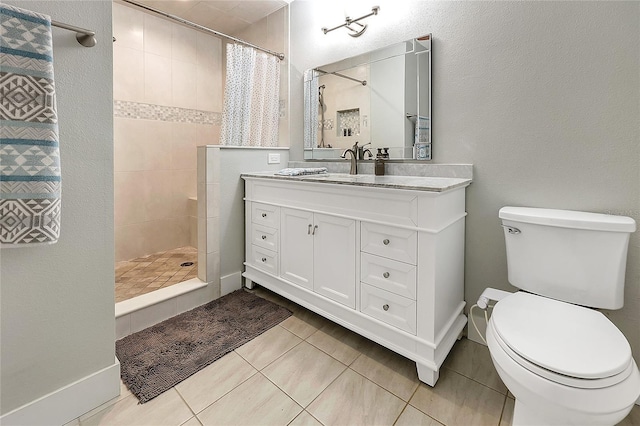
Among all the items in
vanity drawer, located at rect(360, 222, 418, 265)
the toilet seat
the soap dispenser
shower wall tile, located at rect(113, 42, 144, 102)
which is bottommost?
the toilet seat

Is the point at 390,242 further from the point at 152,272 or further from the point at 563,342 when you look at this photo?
the point at 152,272

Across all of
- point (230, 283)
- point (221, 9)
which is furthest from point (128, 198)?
point (221, 9)

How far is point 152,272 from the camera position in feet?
8.72

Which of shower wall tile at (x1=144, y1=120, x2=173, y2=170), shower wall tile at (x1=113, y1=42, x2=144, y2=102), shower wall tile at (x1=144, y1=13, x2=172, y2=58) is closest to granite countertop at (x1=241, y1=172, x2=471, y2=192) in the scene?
shower wall tile at (x1=144, y1=120, x2=173, y2=170)

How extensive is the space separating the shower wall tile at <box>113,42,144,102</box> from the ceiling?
45cm

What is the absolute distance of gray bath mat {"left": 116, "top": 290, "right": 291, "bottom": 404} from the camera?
4.94ft

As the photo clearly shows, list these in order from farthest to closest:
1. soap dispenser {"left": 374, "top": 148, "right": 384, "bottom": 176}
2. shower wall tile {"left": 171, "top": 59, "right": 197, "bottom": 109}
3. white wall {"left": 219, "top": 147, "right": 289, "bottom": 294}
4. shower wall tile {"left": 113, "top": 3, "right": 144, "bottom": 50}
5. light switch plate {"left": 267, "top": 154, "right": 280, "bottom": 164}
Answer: shower wall tile {"left": 171, "top": 59, "right": 197, "bottom": 109}
shower wall tile {"left": 113, "top": 3, "right": 144, "bottom": 50}
light switch plate {"left": 267, "top": 154, "right": 280, "bottom": 164}
white wall {"left": 219, "top": 147, "right": 289, "bottom": 294}
soap dispenser {"left": 374, "top": 148, "right": 384, "bottom": 176}

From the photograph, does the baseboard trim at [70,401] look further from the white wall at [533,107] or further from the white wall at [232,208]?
the white wall at [533,107]

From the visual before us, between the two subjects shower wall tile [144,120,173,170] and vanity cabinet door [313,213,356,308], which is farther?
shower wall tile [144,120,173,170]

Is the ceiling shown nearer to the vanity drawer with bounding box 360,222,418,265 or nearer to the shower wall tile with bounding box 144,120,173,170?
the shower wall tile with bounding box 144,120,173,170

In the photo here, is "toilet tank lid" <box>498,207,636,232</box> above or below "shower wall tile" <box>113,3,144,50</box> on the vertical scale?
below

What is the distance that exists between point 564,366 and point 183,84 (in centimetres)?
361

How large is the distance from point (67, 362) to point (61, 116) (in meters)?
0.95

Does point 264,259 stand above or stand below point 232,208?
below
